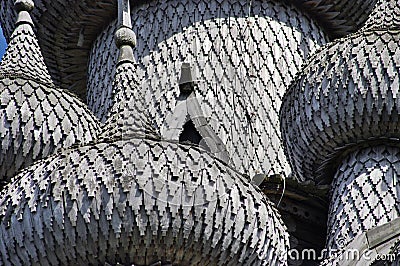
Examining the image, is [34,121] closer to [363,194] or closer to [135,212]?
[135,212]

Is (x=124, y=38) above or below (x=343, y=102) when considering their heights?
above

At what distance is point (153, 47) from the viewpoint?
14156mm

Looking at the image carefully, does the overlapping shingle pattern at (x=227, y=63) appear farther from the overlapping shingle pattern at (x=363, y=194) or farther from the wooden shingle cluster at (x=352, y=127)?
the overlapping shingle pattern at (x=363, y=194)

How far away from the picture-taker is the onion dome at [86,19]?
14.6 meters

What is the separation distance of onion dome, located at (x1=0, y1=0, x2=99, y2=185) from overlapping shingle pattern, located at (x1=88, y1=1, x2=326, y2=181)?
1.22 metres

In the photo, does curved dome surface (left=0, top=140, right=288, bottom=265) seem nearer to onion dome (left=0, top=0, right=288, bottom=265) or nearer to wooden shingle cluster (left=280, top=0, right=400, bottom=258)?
onion dome (left=0, top=0, right=288, bottom=265)

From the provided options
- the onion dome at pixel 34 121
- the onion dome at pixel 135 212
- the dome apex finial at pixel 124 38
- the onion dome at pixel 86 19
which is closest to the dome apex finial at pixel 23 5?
the onion dome at pixel 86 19

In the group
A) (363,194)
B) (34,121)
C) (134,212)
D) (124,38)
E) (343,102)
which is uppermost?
(124,38)

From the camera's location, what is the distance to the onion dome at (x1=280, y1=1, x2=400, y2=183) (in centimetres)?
1232

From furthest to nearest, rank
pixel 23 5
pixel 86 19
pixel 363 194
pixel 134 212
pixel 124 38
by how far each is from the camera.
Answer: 1. pixel 86 19
2. pixel 23 5
3. pixel 124 38
4. pixel 363 194
5. pixel 134 212

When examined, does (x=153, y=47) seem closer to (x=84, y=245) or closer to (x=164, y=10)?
(x=164, y=10)

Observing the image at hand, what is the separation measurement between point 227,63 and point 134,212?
145 inches

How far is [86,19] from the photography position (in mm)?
14672

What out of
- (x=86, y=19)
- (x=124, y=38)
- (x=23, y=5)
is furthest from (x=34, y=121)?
(x=86, y=19)
